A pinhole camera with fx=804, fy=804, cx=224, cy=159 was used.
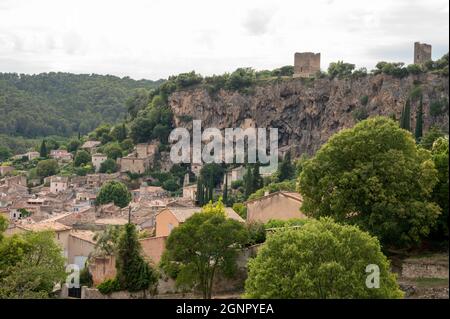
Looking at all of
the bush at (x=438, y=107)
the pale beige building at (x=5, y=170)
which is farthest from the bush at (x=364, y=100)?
the pale beige building at (x=5, y=170)

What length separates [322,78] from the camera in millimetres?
81625

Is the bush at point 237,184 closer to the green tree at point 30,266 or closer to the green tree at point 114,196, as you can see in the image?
the green tree at point 114,196

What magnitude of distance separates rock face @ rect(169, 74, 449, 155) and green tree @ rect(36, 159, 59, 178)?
14526 millimetres

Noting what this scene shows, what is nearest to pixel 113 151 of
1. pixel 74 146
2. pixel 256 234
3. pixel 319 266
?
pixel 74 146

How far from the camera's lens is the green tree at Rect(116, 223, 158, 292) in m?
24.8

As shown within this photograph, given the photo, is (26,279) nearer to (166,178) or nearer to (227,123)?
(166,178)

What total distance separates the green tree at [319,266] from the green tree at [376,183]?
391 cm

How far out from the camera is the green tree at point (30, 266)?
23.8 metres

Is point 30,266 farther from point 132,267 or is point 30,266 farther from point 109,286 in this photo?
point 132,267

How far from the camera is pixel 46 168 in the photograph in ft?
280

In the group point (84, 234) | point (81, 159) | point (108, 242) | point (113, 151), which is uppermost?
point (108, 242)

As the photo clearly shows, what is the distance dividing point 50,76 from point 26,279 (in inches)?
5538

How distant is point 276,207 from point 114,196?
37869 millimetres

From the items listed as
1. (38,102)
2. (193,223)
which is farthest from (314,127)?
(38,102)
